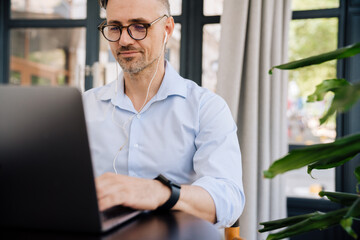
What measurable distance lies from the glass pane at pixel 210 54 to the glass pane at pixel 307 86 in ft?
1.71

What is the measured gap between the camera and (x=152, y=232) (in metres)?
0.65

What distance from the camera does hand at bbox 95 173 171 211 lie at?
2.32 feet

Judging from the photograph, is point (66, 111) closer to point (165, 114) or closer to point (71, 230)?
point (71, 230)

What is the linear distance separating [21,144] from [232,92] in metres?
1.90

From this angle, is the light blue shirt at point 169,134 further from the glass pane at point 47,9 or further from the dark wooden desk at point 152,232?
the glass pane at point 47,9

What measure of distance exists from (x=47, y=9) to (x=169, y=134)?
2.27 metres

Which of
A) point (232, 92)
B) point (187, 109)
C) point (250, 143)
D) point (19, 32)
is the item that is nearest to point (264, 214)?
point (250, 143)

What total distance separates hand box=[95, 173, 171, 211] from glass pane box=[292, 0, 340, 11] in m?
2.18

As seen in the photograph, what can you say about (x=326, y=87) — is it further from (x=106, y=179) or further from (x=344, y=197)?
(x=106, y=179)

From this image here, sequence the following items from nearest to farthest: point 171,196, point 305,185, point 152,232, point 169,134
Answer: point 152,232 < point 171,196 < point 169,134 < point 305,185

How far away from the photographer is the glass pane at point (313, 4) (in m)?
2.51

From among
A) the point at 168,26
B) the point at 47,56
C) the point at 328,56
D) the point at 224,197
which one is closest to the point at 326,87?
the point at 328,56

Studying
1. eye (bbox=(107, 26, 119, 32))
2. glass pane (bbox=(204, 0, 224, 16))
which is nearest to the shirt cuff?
eye (bbox=(107, 26, 119, 32))

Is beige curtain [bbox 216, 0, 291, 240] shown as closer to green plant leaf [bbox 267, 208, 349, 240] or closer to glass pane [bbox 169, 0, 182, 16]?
glass pane [bbox 169, 0, 182, 16]
